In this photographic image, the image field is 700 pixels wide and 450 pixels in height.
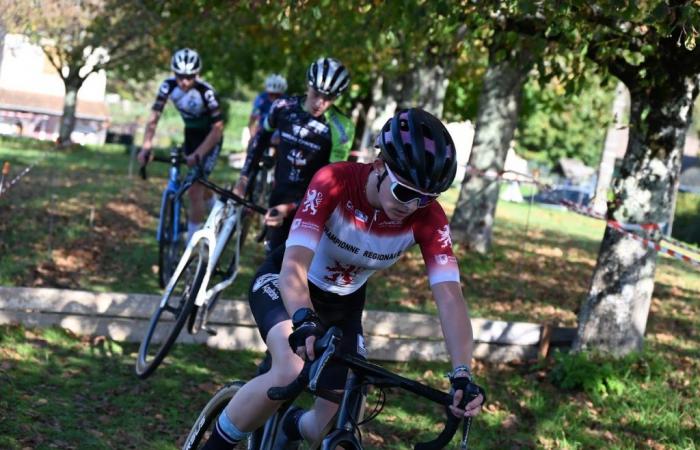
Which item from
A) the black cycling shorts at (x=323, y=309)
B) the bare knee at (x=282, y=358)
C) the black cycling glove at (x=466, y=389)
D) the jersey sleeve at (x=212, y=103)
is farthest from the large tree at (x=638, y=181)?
the black cycling glove at (x=466, y=389)

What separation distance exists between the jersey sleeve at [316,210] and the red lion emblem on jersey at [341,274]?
1.22ft

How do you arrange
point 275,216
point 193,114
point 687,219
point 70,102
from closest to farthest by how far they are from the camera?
point 275,216, point 193,114, point 687,219, point 70,102

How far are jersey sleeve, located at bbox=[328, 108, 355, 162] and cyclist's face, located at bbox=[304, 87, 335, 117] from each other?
0.20 meters

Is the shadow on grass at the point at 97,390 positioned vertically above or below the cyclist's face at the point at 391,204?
below

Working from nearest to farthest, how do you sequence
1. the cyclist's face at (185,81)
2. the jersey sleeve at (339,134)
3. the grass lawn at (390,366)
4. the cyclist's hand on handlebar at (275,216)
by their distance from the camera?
the grass lawn at (390,366) → the cyclist's hand on handlebar at (275,216) → the jersey sleeve at (339,134) → the cyclist's face at (185,81)

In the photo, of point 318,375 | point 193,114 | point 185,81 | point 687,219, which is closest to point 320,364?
point 318,375

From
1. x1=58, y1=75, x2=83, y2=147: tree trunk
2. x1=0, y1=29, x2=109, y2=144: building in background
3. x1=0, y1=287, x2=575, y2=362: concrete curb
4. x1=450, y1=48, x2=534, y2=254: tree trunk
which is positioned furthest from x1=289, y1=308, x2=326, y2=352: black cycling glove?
x1=0, y1=29, x2=109, y2=144: building in background

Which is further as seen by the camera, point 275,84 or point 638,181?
point 275,84

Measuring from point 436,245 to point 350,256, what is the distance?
0.40 meters

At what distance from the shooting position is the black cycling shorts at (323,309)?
4551 mm

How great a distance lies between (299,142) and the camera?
845 cm

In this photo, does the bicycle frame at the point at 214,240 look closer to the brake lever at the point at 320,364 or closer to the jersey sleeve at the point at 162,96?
the jersey sleeve at the point at 162,96

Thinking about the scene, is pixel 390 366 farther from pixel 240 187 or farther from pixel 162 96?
pixel 162 96

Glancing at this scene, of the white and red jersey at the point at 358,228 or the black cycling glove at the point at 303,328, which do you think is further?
the white and red jersey at the point at 358,228
